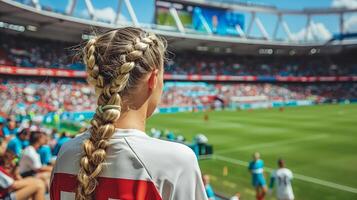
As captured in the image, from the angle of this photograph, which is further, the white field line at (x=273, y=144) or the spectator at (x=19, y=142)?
the white field line at (x=273, y=144)

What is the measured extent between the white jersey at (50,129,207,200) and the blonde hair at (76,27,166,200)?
0.04 meters

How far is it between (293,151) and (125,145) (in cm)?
1449

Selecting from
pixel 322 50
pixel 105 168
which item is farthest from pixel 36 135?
pixel 322 50

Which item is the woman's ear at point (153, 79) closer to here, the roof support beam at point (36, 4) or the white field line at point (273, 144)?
the white field line at point (273, 144)

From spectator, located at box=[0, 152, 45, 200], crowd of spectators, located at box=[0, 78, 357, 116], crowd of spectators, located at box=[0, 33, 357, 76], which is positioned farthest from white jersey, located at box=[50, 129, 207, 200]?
crowd of spectators, located at box=[0, 33, 357, 76]

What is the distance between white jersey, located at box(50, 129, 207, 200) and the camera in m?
1.14

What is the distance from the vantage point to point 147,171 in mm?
1166

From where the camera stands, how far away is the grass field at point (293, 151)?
32.4 ft

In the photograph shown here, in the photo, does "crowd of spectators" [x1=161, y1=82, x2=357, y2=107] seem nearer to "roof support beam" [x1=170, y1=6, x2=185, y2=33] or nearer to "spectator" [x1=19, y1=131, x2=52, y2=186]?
"roof support beam" [x1=170, y1=6, x2=185, y2=33]

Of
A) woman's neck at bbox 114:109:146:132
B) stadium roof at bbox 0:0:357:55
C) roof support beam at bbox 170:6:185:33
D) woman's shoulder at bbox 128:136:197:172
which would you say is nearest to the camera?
woman's shoulder at bbox 128:136:197:172

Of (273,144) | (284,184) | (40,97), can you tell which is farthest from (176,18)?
(284,184)

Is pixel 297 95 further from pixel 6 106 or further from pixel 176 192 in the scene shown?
pixel 176 192

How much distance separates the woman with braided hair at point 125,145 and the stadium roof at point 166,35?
12713mm

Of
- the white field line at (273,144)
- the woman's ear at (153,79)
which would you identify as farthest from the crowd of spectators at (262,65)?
the woman's ear at (153,79)
